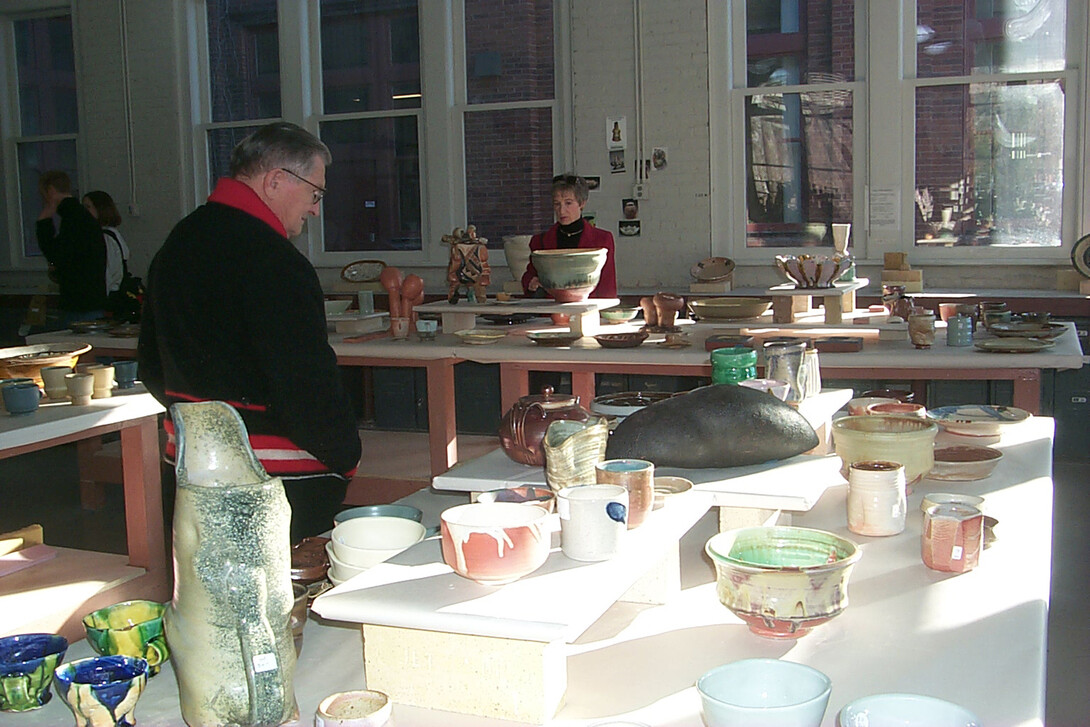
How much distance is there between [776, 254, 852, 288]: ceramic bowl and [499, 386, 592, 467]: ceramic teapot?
3.04 meters

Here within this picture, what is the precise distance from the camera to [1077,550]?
427cm

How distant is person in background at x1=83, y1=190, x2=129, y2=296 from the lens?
6.73 m

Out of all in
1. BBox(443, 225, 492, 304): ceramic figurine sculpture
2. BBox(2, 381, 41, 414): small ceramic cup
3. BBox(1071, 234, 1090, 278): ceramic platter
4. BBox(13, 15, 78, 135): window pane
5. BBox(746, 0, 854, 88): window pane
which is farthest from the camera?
BBox(13, 15, 78, 135): window pane

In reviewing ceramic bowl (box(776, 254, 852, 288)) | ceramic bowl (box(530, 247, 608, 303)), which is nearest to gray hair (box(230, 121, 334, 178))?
ceramic bowl (box(530, 247, 608, 303))

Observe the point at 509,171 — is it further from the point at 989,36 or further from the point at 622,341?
the point at 622,341

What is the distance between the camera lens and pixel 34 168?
9227mm

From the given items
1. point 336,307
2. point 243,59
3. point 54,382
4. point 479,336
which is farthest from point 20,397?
point 243,59

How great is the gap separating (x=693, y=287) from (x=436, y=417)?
2762mm

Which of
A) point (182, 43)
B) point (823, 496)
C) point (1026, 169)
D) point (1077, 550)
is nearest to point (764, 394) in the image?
point (823, 496)

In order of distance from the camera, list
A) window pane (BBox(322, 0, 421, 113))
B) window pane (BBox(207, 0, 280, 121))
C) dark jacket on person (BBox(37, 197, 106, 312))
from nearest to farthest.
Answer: dark jacket on person (BBox(37, 197, 106, 312)) < window pane (BBox(322, 0, 421, 113)) < window pane (BBox(207, 0, 280, 121))

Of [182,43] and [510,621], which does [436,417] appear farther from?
[182,43]

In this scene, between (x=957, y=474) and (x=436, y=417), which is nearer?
Answer: (x=957, y=474)

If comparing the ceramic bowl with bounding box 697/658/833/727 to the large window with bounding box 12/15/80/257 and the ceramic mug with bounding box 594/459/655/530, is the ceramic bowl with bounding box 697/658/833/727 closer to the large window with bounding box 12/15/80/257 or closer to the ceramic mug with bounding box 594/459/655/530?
the ceramic mug with bounding box 594/459/655/530

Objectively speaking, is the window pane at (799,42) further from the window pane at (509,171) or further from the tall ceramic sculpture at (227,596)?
the tall ceramic sculpture at (227,596)
